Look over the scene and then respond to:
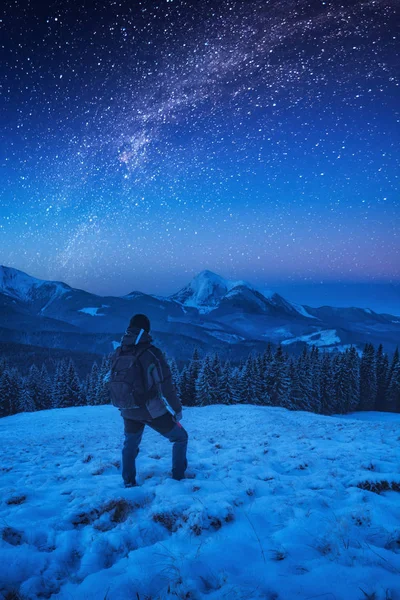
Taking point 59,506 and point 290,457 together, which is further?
point 290,457

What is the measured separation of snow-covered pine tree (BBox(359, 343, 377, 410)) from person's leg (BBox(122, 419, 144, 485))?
60.1 m

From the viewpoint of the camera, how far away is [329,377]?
165 ft

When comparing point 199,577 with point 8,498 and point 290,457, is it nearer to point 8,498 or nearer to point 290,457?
point 8,498

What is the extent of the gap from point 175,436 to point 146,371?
56.5 inches

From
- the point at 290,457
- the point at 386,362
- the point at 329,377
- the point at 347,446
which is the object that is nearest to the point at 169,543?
the point at 290,457

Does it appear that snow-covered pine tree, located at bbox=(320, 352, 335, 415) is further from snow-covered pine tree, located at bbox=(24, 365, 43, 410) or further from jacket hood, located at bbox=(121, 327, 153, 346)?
jacket hood, located at bbox=(121, 327, 153, 346)

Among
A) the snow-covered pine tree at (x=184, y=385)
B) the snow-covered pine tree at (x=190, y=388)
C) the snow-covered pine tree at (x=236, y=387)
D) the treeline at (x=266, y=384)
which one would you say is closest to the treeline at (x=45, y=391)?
the treeline at (x=266, y=384)

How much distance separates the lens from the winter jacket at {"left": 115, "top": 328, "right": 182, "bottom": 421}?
5.02 metres

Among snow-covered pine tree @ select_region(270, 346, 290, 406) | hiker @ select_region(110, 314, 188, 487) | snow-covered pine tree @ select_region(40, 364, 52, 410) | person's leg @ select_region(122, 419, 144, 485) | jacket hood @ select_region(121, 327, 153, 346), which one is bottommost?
snow-covered pine tree @ select_region(40, 364, 52, 410)

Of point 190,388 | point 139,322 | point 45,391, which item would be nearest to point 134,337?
point 139,322

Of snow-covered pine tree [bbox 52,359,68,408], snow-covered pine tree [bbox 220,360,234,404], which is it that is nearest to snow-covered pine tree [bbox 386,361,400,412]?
snow-covered pine tree [bbox 220,360,234,404]

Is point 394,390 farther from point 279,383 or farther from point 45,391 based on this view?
point 45,391

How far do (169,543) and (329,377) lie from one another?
5382 centimetres

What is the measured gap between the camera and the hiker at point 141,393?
5004 millimetres
